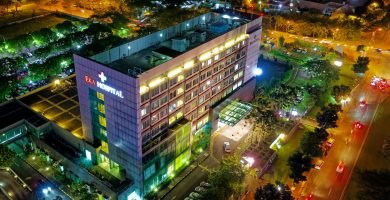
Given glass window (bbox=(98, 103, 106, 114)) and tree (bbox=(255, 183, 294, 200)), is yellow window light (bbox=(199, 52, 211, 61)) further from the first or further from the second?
tree (bbox=(255, 183, 294, 200))

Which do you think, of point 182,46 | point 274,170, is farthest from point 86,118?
point 274,170

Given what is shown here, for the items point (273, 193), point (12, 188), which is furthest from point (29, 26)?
point (273, 193)

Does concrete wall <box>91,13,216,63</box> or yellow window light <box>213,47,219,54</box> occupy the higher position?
concrete wall <box>91,13,216,63</box>

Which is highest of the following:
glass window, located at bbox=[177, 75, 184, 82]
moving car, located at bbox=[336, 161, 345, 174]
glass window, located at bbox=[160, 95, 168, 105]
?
glass window, located at bbox=[177, 75, 184, 82]

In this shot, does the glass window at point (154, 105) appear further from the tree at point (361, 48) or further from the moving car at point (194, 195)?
the tree at point (361, 48)

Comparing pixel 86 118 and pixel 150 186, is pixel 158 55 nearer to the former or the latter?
pixel 86 118

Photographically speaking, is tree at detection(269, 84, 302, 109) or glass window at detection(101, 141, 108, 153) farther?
tree at detection(269, 84, 302, 109)

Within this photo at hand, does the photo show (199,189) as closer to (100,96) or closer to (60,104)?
(100,96)

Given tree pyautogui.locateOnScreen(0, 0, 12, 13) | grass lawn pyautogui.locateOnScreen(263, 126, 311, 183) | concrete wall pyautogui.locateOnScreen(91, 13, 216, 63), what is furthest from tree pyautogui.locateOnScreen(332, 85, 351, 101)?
tree pyautogui.locateOnScreen(0, 0, 12, 13)
